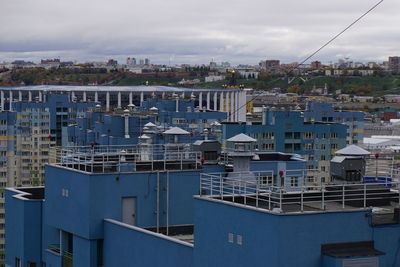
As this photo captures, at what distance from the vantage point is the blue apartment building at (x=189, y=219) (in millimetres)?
10164

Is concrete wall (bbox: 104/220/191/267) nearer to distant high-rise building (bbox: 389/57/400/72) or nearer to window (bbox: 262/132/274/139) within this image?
window (bbox: 262/132/274/139)

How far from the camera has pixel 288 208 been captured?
36.3 ft

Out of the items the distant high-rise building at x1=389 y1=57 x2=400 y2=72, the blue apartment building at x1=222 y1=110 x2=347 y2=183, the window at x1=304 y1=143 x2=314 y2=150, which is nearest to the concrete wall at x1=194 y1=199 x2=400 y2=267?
the blue apartment building at x1=222 y1=110 x2=347 y2=183

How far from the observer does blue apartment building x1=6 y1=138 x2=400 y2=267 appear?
400 inches

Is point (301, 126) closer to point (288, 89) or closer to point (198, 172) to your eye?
point (198, 172)

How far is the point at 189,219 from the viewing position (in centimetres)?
1537

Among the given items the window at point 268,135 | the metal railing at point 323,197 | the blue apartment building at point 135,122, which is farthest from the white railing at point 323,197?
the window at point 268,135

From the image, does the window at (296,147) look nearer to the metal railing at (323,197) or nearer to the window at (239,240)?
the metal railing at (323,197)

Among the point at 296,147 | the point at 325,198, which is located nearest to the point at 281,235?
the point at 325,198

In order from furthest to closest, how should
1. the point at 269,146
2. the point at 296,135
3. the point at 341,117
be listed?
the point at 341,117 < the point at 296,135 < the point at 269,146

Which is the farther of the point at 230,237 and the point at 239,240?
the point at 230,237

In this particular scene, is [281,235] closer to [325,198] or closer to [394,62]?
[325,198]

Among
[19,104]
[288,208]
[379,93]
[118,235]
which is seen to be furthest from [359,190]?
[379,93]

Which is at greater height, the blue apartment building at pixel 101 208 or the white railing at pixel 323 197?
the white railing at pixel 323 197
